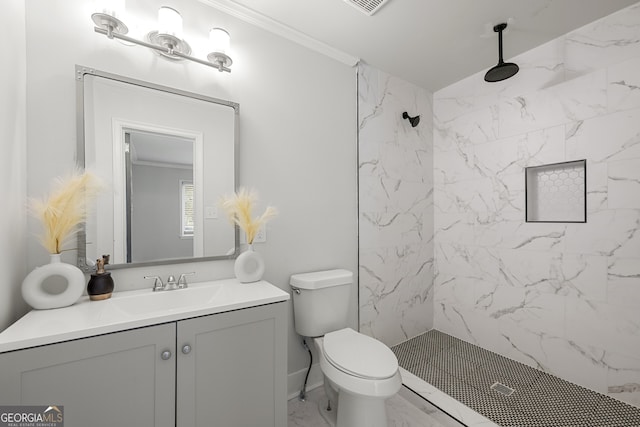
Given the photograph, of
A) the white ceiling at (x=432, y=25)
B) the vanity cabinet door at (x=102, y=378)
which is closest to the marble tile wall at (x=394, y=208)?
the white ceiling at (x=432, y=25)

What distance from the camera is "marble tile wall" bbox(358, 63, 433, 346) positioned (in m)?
2.22

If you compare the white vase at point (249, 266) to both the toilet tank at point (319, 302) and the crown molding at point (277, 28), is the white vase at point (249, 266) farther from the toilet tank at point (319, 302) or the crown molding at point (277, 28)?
the crown molding at point (277, 28)

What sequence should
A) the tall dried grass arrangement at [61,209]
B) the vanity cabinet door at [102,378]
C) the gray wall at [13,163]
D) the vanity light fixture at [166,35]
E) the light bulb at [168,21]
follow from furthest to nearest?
the light bulb at [168,21] < the vanity light fixture at [166,35] < the tall dried grass arrangement at [61,209] < the gray wall at [13,163] < the vanity cabinet door at [102,378]

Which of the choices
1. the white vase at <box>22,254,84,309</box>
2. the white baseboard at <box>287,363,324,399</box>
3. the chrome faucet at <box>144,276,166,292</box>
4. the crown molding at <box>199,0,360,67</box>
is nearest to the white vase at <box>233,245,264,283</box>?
the chrome faucet at <box>144,276,166,292</box>

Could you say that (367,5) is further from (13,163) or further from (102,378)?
(102,378)

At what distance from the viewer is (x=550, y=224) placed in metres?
1.98

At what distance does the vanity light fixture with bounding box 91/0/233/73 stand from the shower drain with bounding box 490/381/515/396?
2.63 m

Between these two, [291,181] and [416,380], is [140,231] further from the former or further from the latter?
[416,380]

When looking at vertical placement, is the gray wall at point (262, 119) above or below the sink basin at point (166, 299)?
above

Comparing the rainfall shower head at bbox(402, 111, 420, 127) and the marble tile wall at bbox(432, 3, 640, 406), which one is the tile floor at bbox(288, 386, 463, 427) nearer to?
the marble tile wall at bbox(432, 3, 640, 406)

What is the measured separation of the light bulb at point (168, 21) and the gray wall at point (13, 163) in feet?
1.69

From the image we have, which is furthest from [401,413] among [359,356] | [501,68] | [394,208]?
[501,68]

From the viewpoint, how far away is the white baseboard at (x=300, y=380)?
5.90ft

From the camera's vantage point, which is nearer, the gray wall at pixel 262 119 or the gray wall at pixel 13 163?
the gray wall at pixel 13 163
